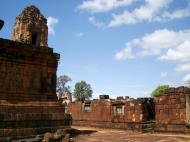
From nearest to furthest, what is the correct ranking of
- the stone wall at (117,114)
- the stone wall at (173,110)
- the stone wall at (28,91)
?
the stone wall at (28,91)
the stone wall at (173,110)
the stone wall at (117,114)

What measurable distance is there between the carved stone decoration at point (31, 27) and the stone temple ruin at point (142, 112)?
698 centimetres

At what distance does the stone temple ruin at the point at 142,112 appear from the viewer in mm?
14188

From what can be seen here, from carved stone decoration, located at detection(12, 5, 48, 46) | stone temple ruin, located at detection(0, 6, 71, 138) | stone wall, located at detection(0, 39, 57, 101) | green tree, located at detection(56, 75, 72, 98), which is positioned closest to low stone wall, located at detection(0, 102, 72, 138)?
stone temple ruin, located at detection(0, 6, 71, 138)

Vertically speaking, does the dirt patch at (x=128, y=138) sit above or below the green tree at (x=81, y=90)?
below

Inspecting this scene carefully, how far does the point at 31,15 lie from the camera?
15930 millimetres

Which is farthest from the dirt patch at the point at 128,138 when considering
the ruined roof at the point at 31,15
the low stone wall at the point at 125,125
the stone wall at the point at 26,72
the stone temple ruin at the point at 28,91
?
the ruined roof at the point at 31,15

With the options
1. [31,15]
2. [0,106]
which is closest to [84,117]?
[31,15]

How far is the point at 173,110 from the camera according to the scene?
14.6 m

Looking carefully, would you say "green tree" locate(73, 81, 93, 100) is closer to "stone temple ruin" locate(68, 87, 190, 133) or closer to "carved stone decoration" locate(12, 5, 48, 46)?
"stone temple ruin" locate(68, 87, 190, 133)

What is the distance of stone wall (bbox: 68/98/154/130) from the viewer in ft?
54.5

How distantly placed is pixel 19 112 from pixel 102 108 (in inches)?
359

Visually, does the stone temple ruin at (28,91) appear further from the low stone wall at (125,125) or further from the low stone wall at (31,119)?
the low stone wall at (125,125)

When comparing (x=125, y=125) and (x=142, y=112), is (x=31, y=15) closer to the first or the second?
(x=142, y=112)

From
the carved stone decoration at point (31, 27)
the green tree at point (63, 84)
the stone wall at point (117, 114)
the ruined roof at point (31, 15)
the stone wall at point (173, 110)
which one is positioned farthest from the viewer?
the green tree at point (63, 84)
